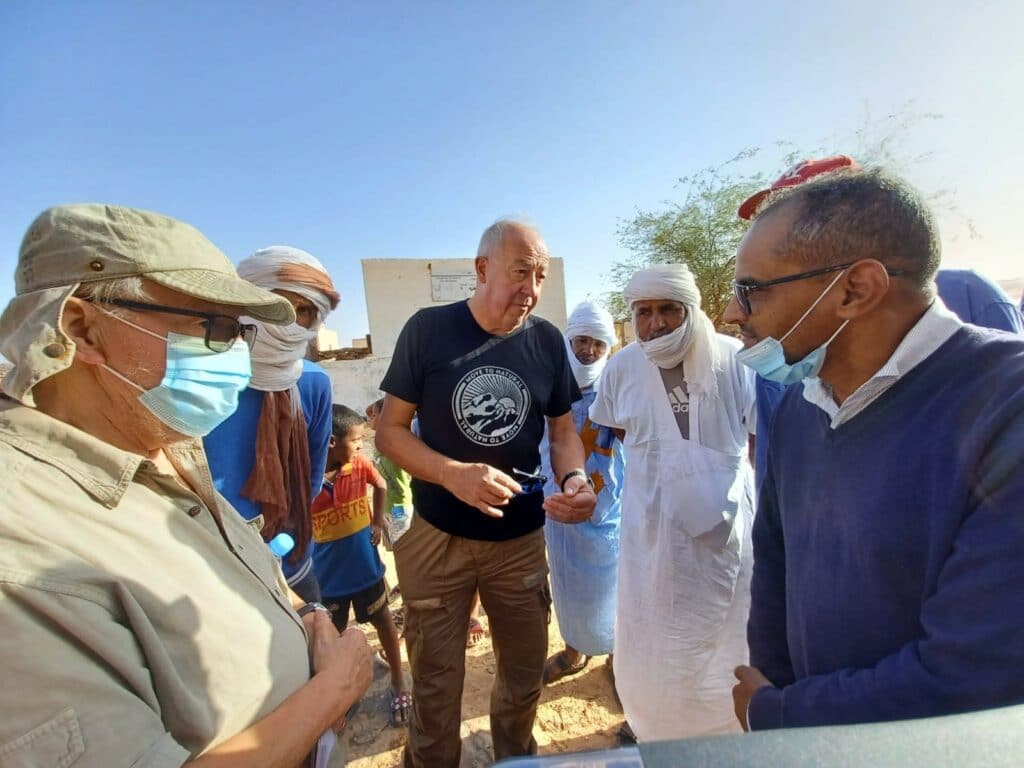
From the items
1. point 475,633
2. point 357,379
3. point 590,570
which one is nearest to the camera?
point 590,570

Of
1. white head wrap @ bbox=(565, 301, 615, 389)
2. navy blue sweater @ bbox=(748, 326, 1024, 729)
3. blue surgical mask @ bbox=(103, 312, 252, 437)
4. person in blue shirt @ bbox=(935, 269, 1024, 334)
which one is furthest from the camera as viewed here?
white head wrap @ bbox=(565, 301, 615, 389)

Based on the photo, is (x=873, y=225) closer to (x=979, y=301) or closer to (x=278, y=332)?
(x=979, y=301)

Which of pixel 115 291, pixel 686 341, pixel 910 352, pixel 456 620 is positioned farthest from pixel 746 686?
pixel 115 291

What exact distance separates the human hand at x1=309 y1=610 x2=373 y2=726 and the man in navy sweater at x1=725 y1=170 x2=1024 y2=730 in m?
1.04

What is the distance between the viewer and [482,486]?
6.13 ft

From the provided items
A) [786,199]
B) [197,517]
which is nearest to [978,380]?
[786,199]

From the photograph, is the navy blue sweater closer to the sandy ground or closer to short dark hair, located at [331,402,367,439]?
the sandy ground

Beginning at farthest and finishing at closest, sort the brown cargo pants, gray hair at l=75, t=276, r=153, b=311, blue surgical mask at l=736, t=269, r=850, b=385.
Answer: the brown cargo pants → blue surgical mask at l=736, t=269, r=850, b=385 → gray hair at l=75, t=276, r=153, b=311

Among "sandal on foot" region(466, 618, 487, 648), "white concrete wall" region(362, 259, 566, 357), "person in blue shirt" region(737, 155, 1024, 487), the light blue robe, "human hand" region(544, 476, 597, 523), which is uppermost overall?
"white concrete wall" region(362, 259, 566, 357)

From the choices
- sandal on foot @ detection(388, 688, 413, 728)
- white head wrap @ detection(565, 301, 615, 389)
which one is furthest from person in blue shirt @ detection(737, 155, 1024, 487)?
sandal on foot @ detection(388, 688, 413, 728)

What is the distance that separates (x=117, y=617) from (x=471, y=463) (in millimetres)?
1390

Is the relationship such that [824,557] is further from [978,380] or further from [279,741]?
[279,741]

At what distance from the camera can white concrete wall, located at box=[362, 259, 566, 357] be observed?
2012cm

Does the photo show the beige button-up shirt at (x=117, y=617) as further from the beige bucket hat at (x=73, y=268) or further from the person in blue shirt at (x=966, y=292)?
the person in blue shirt at (x=966, y=292)
